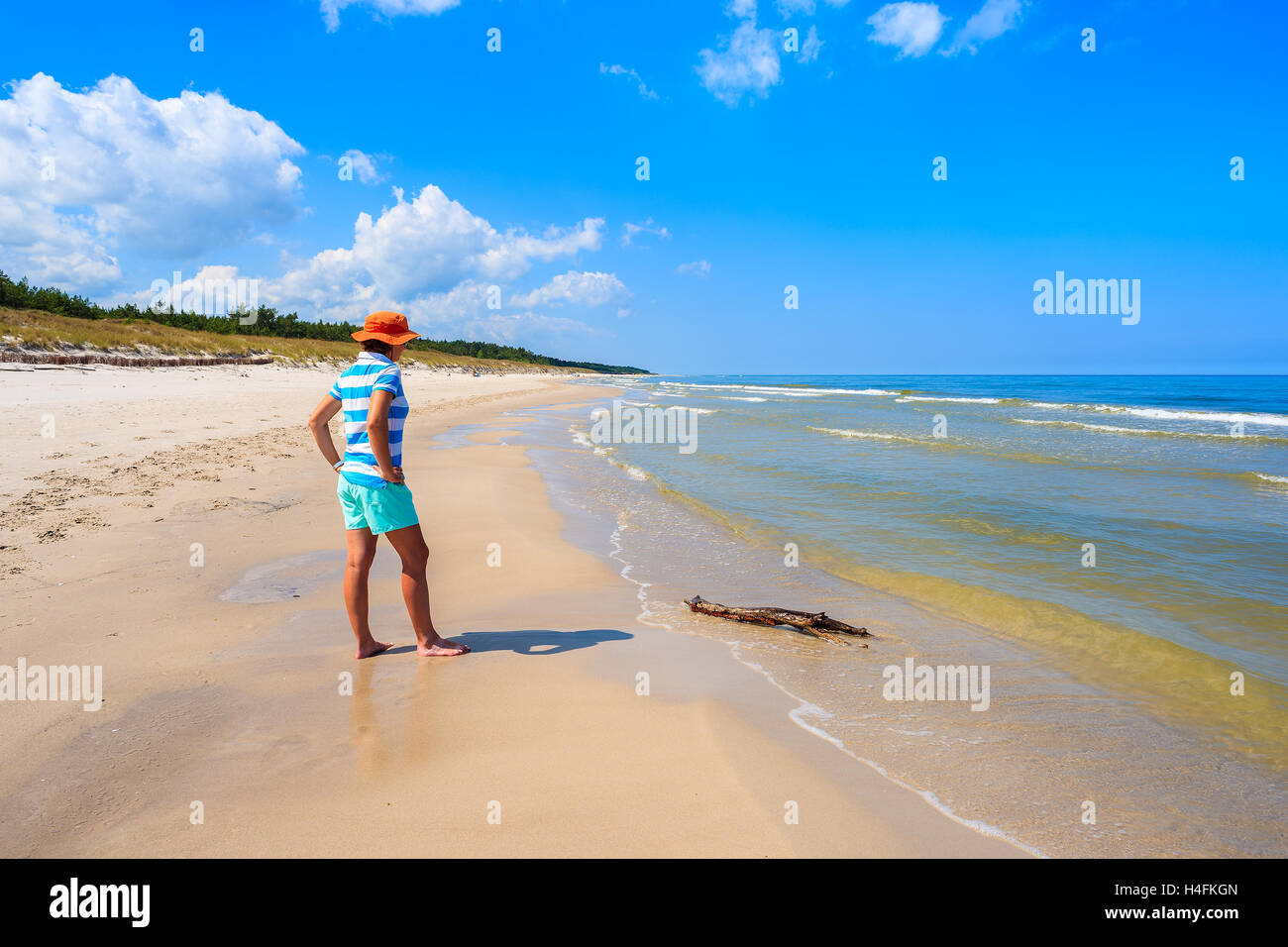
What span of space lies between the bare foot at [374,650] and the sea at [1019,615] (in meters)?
2.11

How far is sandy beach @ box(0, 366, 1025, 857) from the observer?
2582 millimetres

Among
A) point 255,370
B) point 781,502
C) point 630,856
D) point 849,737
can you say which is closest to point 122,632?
point 630,856

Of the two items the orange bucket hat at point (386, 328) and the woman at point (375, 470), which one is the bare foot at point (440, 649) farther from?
the orange bucket hat at point (386, 328)

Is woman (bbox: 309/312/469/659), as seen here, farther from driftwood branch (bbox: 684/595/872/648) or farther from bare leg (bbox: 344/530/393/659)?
driftwood branch (bbox: 684/595/872/648)

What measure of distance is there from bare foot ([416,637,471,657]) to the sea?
167cm

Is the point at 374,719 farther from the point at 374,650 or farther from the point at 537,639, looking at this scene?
the point at 537,639

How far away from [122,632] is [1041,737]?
608cm

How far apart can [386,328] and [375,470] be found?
0.97 m

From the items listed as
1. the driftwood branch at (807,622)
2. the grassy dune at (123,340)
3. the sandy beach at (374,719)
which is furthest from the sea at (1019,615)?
the grassy dune at (123,340)

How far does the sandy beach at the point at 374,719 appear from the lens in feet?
8.47

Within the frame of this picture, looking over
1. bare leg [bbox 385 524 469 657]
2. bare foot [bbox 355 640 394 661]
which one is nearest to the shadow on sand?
bare leg [bbox 385 524 469 657]

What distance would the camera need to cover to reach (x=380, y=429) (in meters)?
3.87
